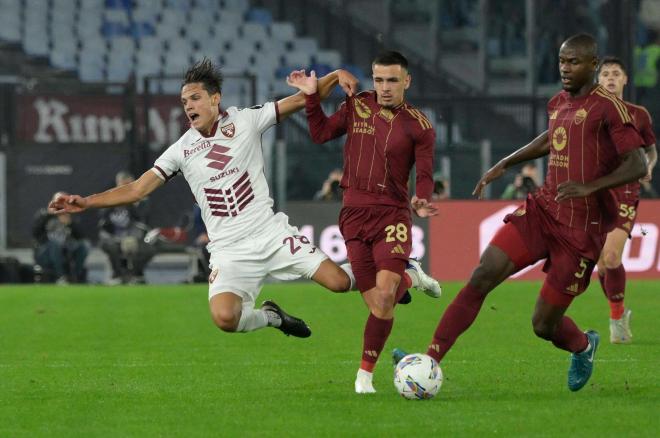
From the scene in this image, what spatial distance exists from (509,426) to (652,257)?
12864mm

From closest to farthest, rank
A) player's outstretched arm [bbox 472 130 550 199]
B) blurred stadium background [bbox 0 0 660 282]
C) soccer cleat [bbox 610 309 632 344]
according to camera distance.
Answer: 1. player's outstretched arm [bbox 472 130 550 199]
2. soccer cleat [bbox 610 309 632 344]
3. blurred stadium background [bbox 0 0 660 282]

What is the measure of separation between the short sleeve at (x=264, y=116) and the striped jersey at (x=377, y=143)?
0.37 meters

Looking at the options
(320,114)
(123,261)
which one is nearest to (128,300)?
(123,261)

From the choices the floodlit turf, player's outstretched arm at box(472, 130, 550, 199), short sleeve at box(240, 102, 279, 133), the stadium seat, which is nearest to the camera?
the floodlit turf

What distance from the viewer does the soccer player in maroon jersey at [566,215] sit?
8289 mm

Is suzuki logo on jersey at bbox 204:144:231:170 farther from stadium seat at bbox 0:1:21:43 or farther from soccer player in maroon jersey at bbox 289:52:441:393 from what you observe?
stadium seat at bbox 0:1:21:43

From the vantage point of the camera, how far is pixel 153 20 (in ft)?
94.2

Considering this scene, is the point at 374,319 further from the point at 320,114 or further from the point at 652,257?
the point at 652,257

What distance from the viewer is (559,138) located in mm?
8445

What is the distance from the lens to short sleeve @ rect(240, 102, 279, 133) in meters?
9.32

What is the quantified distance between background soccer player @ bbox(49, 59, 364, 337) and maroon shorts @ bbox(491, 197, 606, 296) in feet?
4.13

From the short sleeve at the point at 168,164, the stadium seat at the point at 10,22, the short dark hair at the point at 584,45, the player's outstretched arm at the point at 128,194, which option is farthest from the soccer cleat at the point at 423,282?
the stadium seat at the point at 10,22

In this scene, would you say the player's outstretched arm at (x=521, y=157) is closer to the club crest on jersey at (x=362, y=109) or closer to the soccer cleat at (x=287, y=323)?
the club crest on jersey at (x=362, y=109)

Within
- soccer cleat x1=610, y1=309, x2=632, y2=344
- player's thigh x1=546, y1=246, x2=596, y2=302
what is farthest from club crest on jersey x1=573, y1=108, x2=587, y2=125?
soccer cleat x1=610, y1=309, x2=632, y2=344
